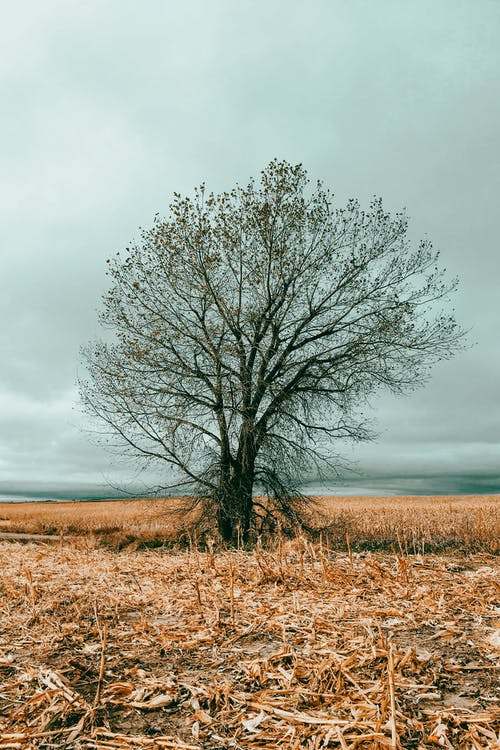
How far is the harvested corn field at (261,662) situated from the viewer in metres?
2.86

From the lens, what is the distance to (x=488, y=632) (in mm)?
4148

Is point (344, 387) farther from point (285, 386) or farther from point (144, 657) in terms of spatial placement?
point (144, 657)

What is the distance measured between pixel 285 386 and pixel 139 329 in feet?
14.1

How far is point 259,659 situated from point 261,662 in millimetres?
45

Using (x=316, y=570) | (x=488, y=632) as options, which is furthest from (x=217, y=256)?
(x=488, y=632)

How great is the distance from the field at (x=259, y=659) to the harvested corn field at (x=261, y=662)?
0.01 meters

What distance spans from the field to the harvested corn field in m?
0.01

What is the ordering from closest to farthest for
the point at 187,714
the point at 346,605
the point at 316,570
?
1. the point at 187,714
2. the point at 346,605
3. the point at 316,570

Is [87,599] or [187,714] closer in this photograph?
[187,714]

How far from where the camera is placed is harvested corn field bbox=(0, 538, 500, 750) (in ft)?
9.37

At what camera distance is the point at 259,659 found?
3.72 metres

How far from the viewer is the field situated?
2.86 metres

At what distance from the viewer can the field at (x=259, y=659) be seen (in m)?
2.86

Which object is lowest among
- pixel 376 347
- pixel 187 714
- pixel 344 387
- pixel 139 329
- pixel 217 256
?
pixel 187 714
